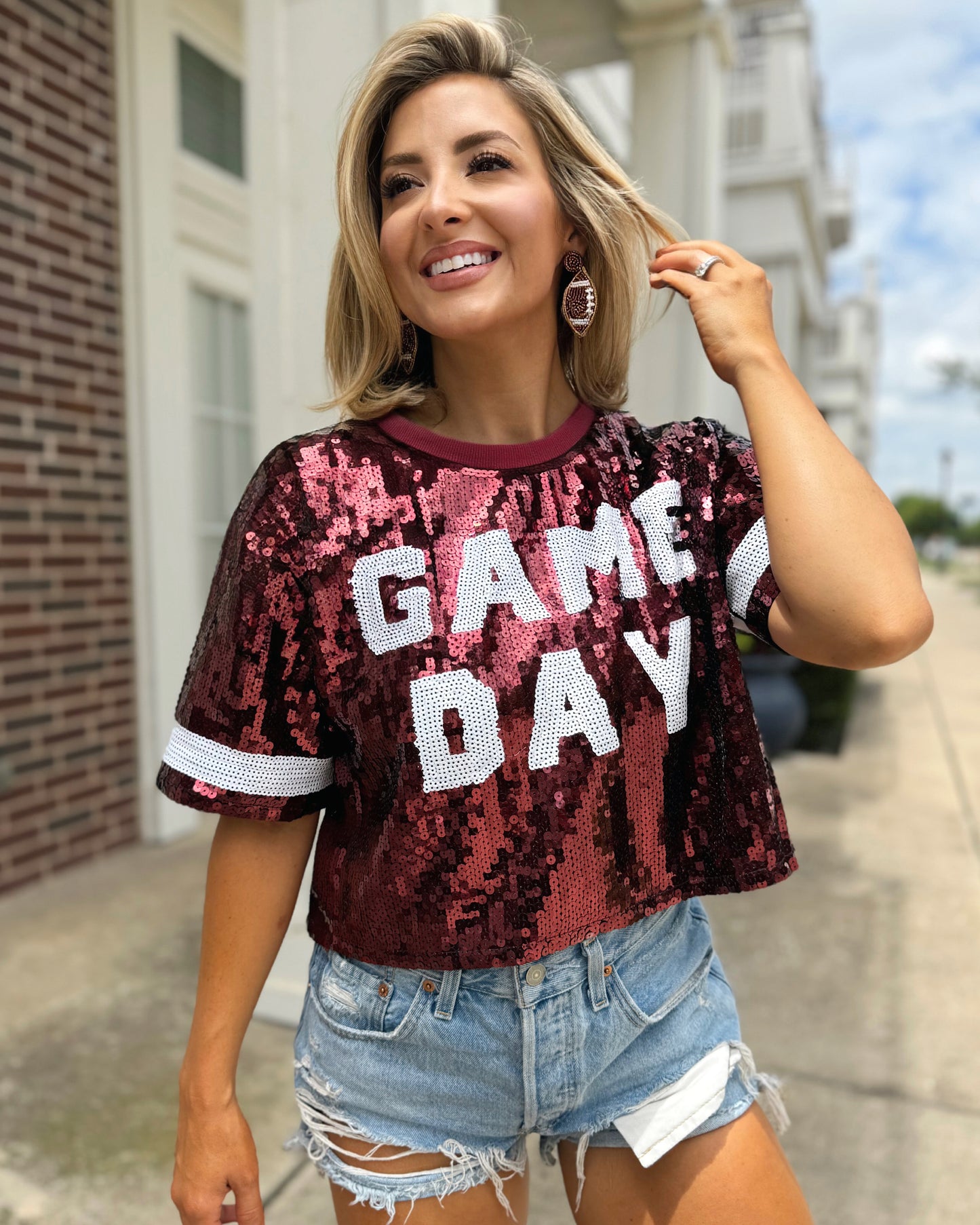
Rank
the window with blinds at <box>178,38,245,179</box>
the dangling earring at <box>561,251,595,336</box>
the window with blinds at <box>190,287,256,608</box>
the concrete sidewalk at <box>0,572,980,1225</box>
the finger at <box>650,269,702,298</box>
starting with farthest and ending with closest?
the window with blinds at <box>190,287,256,608</box> → the window with blinds at <box>178,38,245,179</box> → the concrete sidewalk at <box>0,572,980,1225</box> → the dangling earring at <box>561,251,595,336</box> → the finger at <box>650,269,702,298</box>

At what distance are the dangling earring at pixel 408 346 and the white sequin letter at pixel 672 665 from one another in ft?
1.52

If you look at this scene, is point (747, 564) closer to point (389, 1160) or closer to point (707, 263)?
point (707, 263)

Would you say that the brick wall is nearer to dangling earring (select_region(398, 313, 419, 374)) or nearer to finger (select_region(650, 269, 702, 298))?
dangling earring (select_region(398, 313, 419, 374))

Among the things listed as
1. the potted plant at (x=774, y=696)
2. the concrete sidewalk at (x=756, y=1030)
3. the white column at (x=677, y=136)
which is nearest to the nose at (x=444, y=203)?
the concrete sidewalk at (x=756, y=1030)

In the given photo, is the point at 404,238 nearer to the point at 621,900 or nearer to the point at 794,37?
the point at 621,900

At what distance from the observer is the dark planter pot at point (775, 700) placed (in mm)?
5723

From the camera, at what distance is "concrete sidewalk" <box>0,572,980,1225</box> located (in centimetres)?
229

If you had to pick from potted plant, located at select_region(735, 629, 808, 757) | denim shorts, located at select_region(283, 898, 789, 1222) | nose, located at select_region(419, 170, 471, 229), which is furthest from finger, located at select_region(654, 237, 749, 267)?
potted plant, located at select_region(735, 629, 808, 757)

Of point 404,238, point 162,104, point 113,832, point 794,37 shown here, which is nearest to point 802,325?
point 794,37

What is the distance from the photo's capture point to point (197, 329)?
4.66 metres

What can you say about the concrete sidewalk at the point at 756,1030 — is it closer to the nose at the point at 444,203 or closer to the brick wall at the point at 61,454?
the brick wall at the point at 61,454

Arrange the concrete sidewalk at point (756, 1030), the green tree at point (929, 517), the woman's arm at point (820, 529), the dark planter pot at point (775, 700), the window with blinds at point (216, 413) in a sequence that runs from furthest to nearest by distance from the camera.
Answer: the green tree at point (929, 517) → the dark planter pot at point (775, 700) → the window with blinds at point (216, 413) → the concrete sidewalk at point (756, 1030) → the woman's arm at point (820, 529)

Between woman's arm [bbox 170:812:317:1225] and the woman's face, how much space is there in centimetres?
65

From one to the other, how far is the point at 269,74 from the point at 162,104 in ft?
6.25
